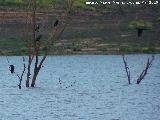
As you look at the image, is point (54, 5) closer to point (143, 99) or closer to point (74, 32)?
point (74, 32)

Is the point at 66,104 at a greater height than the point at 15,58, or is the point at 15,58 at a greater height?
the point at 66,104

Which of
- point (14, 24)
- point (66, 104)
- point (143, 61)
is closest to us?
point (66, 104)

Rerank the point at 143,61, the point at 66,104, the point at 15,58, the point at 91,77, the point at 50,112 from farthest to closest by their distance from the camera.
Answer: the point at 15,58 < the point at 143,61 < the point at 91,77 < the point at 66,104 < the point at 50,112

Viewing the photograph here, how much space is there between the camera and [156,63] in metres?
128

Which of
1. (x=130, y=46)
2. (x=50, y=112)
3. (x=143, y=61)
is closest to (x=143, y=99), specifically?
(x=50, y=112)

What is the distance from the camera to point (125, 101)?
59.8m

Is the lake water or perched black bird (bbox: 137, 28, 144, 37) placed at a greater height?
the lake water

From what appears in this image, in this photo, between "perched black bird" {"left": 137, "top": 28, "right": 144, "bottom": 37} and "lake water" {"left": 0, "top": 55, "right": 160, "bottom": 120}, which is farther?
"perched black bird" {"left": 137, "top": 28, "right": 144, "bottom": 37}

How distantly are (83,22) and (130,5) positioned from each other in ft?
33.1

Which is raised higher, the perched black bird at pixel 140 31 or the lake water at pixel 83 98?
the lake water at pixel 83 98

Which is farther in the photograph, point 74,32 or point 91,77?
point 74,32

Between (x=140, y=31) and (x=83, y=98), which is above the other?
(x=83, y=98)

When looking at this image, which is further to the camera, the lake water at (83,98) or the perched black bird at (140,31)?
the perched black bird at (140,31)

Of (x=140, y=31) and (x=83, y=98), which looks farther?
(x=140, y=31)
